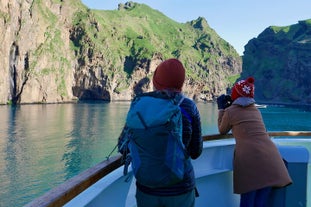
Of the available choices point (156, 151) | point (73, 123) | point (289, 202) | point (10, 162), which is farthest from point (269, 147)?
point (73, 123)

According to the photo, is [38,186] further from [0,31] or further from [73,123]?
[0,31]

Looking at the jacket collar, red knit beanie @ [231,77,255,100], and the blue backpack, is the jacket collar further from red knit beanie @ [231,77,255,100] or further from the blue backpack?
the blue backpack

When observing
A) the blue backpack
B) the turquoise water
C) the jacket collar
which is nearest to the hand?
the jacket collar

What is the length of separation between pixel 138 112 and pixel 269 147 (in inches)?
77.7

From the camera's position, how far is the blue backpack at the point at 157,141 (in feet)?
8.02

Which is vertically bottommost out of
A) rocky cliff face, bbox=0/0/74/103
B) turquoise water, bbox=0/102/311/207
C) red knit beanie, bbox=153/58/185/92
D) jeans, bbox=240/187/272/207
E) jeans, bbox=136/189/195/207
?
turquoise water, bbox=0/102/311/207

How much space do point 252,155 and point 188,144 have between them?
1.38 metres

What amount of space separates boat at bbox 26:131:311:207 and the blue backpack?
1.45 ft

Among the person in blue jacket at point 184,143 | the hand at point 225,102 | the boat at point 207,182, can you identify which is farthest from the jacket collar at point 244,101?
the person in blue jacket at point 184,143

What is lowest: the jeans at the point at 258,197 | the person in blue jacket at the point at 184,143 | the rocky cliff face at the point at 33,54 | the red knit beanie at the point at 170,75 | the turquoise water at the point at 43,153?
the turquoise water at the point at 43,153

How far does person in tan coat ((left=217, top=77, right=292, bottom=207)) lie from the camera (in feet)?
12.3

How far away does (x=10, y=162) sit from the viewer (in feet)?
100

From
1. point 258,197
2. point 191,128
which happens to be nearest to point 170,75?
point 191,128

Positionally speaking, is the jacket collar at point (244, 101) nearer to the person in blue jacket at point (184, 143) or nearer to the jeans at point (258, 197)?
the jeans at point (258, 197)
